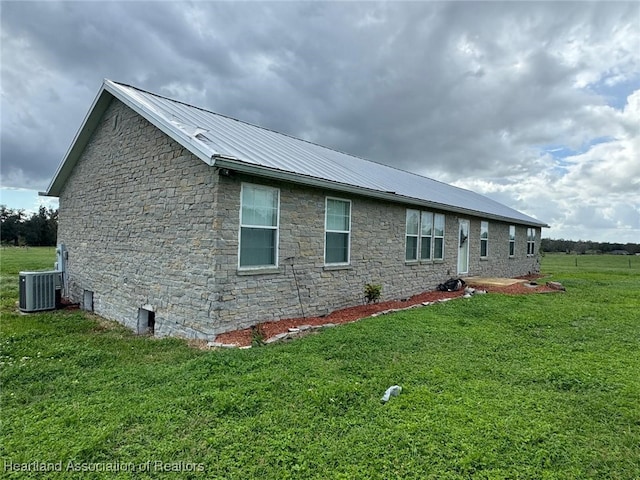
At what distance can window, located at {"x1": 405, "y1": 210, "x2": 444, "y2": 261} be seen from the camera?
1130cm

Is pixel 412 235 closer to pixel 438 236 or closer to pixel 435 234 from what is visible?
pixel 435 234

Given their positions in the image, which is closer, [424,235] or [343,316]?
[343,316]

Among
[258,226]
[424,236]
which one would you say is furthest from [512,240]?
[258,226]

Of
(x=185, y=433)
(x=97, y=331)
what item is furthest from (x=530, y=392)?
(x=97, y=331)

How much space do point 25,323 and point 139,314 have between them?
250cm

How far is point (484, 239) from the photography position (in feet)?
53.0

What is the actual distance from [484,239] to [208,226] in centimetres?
1349

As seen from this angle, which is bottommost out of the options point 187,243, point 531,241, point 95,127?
point 187,243

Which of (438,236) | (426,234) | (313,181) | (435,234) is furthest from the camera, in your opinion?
(438,236)

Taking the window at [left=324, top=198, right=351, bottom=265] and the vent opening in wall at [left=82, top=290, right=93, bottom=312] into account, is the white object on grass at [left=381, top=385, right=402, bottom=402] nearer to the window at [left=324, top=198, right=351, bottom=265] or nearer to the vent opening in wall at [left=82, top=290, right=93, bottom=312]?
the window at [left=324, top=198, right=351, bottom=265]

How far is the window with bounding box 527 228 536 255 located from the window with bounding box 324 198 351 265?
55.0 ft

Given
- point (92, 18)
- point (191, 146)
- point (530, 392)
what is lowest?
point (530, 392)

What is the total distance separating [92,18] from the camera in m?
8.91

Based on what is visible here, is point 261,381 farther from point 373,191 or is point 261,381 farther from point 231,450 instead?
point 373,191
